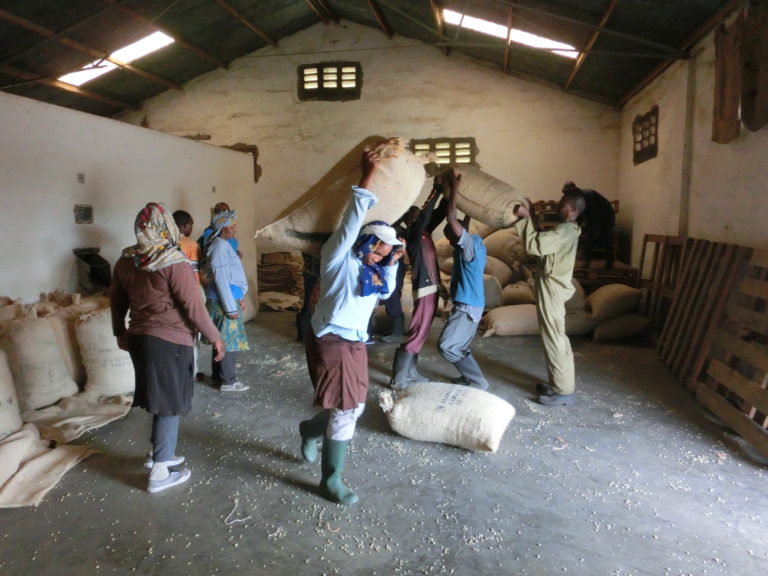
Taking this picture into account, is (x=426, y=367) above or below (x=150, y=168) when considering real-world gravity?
below

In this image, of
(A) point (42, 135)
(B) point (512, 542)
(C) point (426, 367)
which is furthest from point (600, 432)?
(A) point (42, 135)

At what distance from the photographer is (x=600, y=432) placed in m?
3.28

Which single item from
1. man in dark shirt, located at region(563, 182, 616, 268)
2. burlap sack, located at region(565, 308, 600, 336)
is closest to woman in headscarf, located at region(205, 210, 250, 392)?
burlap sack, located at region(565, 308, 600, 336)

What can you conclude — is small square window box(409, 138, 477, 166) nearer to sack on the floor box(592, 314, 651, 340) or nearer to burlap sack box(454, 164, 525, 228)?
sack on the floor box(592, 314, 651, 340)

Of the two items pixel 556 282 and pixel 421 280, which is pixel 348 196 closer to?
pixel 421 280

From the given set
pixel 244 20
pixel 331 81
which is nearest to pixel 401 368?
pixel 244 20

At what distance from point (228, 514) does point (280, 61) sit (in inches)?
329

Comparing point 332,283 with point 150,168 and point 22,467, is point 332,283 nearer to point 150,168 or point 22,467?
point 22,467

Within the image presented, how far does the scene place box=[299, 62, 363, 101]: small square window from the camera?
8844mm

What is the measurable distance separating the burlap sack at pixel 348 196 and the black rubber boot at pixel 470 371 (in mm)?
1639

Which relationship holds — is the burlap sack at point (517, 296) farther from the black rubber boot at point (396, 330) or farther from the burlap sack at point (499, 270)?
the black rubber boot at point (396, 330)

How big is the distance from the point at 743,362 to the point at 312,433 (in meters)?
2.96

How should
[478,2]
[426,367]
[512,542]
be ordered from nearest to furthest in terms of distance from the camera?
[512,542] → [426,367] → [478,2]

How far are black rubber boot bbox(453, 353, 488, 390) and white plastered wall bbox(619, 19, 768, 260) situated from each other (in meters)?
2.23
